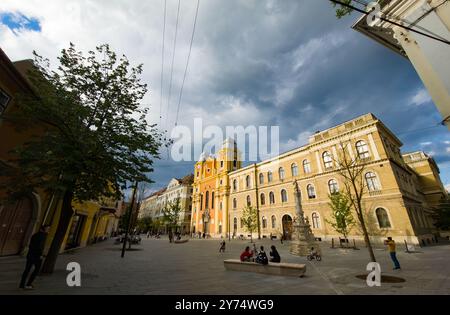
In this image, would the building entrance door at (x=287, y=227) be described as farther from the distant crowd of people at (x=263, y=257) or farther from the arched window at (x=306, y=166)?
the distant crowd of people at (x=263, y=257)

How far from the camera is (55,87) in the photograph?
774cm

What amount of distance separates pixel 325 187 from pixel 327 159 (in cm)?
401

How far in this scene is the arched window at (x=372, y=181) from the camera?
23.0m

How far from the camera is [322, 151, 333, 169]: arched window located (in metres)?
27.6

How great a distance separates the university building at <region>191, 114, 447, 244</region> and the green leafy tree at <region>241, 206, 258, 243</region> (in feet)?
4.01

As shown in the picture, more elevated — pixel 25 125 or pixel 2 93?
pixel 2 93

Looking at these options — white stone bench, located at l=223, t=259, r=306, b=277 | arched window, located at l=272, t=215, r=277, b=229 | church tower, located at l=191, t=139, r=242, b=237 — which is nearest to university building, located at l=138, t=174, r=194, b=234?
church tower, located at l=191, t=139, r=242, b=237

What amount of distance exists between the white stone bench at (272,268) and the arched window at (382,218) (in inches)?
781

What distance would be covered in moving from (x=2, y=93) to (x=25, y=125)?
3.07m

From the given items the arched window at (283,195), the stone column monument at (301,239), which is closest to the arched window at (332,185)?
the arched window at (283,195)
